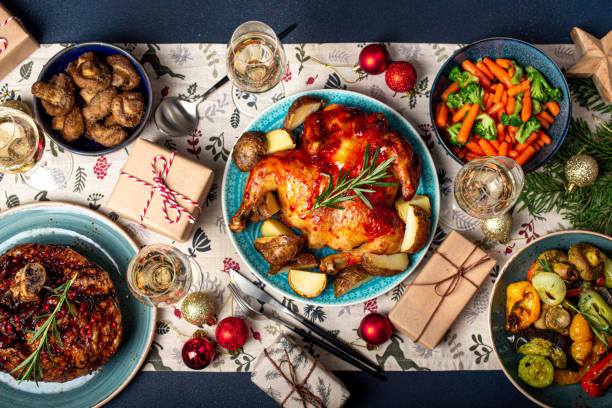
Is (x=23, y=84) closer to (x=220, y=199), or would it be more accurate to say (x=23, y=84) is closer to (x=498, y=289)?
(x=220, y=199)

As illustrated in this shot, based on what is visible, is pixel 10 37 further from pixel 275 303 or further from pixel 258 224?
pixel 275 303

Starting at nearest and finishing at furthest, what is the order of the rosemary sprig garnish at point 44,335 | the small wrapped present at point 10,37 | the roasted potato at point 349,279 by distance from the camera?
the rosemary sprig garnish at point 44,335, the roasted potato at point 349,279, the small wrapped present at point 10,37

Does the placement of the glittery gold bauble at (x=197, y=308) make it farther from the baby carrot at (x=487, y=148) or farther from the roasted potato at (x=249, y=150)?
the baby carrot at (x=487, y=148)

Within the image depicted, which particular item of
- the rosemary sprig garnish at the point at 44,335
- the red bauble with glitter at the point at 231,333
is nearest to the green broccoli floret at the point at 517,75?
the red bauble with glitter at the point at 231,333

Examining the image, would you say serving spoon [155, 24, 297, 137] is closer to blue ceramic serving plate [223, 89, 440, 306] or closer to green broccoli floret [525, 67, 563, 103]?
blue ceramic serving plate [223, 89, 440, 306]

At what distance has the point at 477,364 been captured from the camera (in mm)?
2018

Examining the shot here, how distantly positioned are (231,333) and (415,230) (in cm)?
91

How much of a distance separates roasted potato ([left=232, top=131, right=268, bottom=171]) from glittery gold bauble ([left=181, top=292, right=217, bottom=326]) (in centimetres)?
60

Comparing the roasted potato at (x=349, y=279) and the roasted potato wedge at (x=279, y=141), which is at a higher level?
the roasted potato wedge at (x=279, y=141)

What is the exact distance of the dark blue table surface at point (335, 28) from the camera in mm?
2020

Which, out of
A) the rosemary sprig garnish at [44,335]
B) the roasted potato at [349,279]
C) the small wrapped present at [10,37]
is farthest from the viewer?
the small wrapped present at [10,37]

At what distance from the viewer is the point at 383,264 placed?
1779 millimetres

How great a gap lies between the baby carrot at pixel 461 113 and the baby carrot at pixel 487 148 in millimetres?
A: 144

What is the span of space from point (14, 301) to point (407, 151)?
1.71 metres
